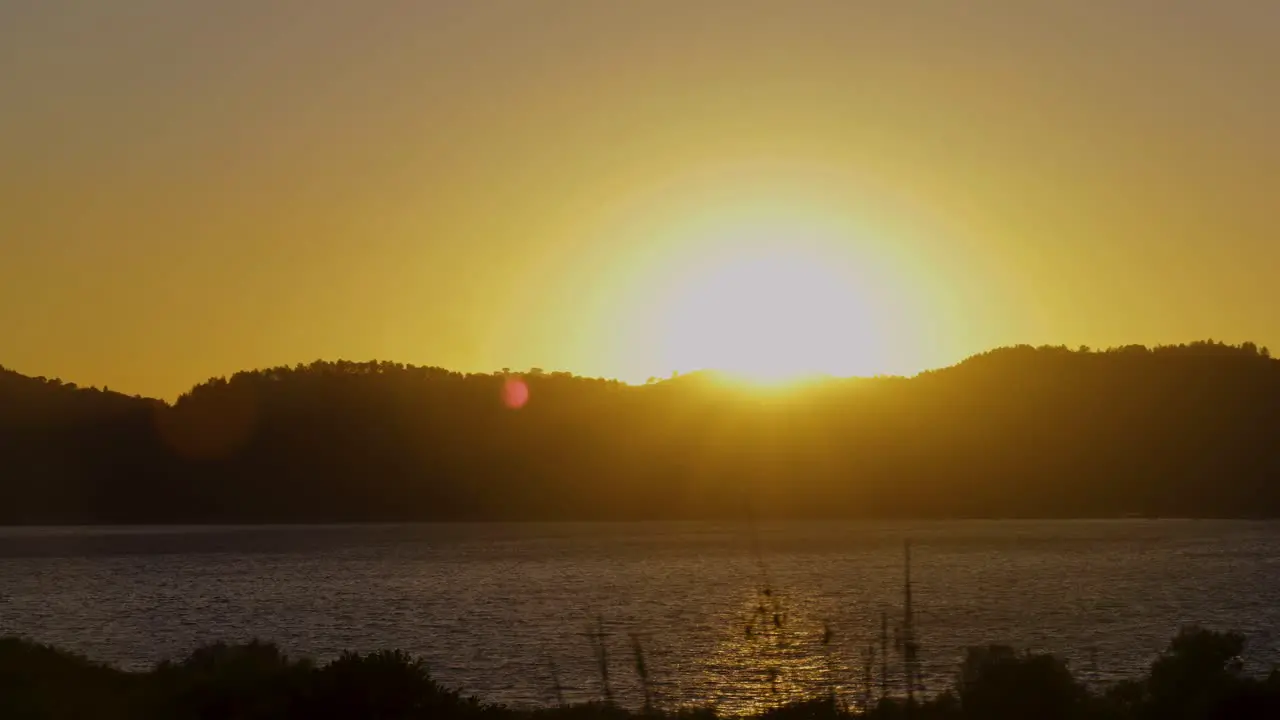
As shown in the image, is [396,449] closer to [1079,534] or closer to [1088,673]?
[1079,534]

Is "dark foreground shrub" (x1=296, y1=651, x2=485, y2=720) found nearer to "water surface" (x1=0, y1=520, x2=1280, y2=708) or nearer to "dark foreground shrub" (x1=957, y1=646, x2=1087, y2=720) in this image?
"water surface" (x1=0, y1=520, x2=1280, y2=708)

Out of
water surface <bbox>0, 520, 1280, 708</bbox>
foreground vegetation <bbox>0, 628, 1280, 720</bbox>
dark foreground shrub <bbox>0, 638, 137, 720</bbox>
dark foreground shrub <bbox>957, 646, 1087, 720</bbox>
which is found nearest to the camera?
dark foreground shrub <bbox>957, 646, 1087, 720</bbox>

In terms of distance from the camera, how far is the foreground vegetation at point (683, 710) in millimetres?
18250

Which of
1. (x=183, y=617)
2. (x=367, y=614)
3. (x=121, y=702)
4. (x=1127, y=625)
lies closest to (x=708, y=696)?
(x=121, y=702)

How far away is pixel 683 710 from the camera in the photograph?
834 inches

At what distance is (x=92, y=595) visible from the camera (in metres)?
86.4

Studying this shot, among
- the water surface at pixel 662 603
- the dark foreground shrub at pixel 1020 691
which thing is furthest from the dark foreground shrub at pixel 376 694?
the dark foreground shrub at pixel 1020 691

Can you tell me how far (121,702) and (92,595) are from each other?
70641mm

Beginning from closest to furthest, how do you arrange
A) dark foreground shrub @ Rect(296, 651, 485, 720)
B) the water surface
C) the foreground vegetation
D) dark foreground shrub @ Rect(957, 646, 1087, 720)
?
dark foreground shrub @ Rect(957, 646, 1087, 720) < the foreground vegetation < dark foreground shrub @ Rect(296, 651, 485, 720) < the water surface

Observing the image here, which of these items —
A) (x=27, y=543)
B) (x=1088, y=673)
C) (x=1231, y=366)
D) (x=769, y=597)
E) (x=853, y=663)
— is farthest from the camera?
(x=27, y=543)

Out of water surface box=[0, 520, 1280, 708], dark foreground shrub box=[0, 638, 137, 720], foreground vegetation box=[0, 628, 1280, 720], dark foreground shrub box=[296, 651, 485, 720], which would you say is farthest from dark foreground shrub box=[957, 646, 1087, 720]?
dark foreground shrub box=[0, 638, 137, 720]

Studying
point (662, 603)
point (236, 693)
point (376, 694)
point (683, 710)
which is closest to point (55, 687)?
point (236, 693)

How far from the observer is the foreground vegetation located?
18250mm

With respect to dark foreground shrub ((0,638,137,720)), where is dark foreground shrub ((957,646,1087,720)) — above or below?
above
